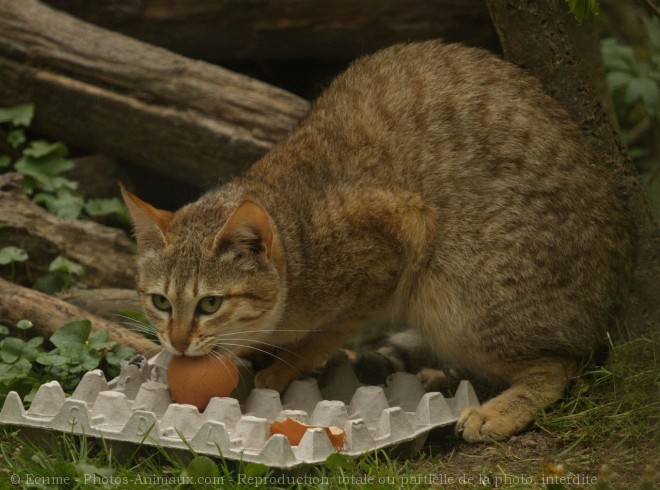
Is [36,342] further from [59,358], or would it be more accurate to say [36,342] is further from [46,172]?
[46,172]

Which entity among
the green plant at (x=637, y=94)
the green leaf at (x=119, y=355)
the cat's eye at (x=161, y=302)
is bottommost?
the green leaf at (x=119, y=355)

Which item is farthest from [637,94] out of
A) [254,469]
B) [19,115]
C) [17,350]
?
[17,350]

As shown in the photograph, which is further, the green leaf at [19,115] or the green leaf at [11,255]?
the green leaf at [19,115]

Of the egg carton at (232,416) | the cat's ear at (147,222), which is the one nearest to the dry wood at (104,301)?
the egg carton at (232,416)

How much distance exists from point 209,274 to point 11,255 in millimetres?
1818

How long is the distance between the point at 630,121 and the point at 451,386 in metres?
2.93

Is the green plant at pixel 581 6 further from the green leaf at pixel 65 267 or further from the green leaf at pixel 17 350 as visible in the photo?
the green leaf at pixel 65 267

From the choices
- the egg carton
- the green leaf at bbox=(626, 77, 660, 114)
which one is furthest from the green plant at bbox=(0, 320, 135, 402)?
the green leaf at bbox=(626, 77, 660, 114)

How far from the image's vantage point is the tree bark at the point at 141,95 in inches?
242

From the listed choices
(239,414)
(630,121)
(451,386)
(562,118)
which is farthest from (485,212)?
(630,121)

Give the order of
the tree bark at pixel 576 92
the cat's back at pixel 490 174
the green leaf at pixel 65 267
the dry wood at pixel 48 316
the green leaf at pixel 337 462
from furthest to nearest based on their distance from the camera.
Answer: the green leaf at pixel 65 267
the tree bark at pixel 576 92
the dry wood at pixel 48 316
the cat's back at pixel 490 174
the green leaf at pixel 337 462

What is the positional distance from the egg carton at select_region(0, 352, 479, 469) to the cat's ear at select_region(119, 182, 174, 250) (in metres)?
0.63

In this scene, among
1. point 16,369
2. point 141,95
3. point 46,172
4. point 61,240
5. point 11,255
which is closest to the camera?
point 16,369

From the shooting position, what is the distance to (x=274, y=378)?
4.93 meters
